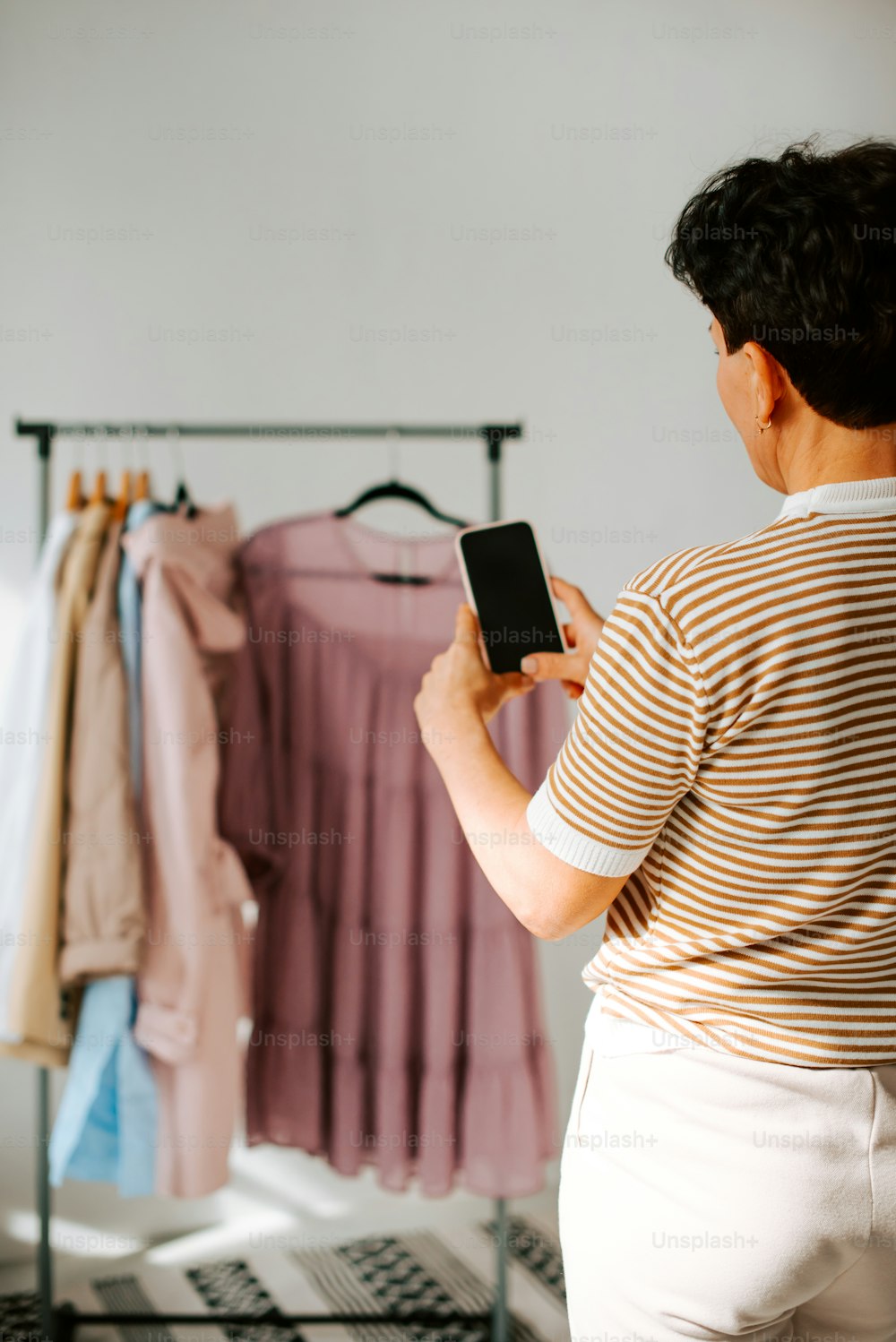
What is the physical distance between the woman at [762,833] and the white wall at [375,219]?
1.22 metres

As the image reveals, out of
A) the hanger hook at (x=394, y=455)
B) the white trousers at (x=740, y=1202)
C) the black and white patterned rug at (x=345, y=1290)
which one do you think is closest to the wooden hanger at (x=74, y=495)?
the hanger hook at (x=394, y=455)

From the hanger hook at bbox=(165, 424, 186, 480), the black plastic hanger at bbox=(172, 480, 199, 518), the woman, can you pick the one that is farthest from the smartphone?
the hanger hook at bbox=(165, 424, 186, 480)

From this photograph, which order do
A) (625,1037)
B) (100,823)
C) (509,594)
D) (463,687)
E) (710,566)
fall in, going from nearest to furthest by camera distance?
(710,566) < (625,1037) < (463,687) < (509,594) < (100,823)

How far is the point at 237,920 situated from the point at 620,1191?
2.87 feet

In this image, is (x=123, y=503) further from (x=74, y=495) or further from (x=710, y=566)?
(x=710, y=566)

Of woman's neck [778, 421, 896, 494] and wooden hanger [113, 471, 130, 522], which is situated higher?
wooden hanger [113, 471, 130, 522]

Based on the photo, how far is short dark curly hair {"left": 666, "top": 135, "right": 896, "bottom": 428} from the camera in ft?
2.09

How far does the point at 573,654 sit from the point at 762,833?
1.30 ft

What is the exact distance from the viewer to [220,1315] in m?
1.70

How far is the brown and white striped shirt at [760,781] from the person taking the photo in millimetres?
625

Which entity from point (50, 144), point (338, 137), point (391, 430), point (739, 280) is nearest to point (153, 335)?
point (50, 144)

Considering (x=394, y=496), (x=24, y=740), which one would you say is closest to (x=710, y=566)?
(x=394, y=496)

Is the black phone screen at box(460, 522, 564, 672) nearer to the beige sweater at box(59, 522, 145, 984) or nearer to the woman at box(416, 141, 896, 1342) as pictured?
the woman at box(416, 141, 896, 1342)

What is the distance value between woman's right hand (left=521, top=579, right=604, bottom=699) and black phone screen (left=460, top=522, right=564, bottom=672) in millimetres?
20
